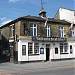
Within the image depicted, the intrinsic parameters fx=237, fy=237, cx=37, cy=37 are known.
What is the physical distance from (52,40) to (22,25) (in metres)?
5.40

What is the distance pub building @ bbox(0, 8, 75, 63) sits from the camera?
34.2 metres

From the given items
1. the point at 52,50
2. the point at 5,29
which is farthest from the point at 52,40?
the point at 5,29

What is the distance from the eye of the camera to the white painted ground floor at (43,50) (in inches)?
1330

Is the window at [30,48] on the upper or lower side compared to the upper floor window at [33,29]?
lower

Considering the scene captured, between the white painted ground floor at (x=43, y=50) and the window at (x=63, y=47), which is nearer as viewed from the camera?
the white painted ground floor at (x=43, y=50)

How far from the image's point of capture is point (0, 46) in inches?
1666

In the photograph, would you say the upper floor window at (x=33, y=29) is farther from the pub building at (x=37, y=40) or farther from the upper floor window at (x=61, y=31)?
the upper floor window at (x=61, y=31)

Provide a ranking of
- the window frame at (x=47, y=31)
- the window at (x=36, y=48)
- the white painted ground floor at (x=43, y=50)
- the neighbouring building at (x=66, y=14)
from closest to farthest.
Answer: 1. the white painted ground floor at (x=43, y=50)
2. the window at (x=36, y=48)
3. the window frame at (x=47, y=31)
4. the neighbouring building at (x=66, y=14)

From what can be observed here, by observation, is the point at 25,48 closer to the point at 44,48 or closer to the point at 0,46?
the point at 44,48

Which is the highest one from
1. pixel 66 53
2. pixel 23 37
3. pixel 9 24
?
pixel 9 24

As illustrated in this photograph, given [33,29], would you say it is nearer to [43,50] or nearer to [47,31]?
[47,31]

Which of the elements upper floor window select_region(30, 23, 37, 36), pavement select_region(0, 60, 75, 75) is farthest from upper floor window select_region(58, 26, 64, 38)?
pavement select_region(0, 60, 75, 75)

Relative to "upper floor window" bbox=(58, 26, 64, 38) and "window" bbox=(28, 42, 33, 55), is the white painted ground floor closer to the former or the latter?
"window" bbox=(28, 42, 33, 55)

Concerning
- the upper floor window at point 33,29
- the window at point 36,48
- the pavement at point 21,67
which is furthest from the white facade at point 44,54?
the pavement at point 21,67
